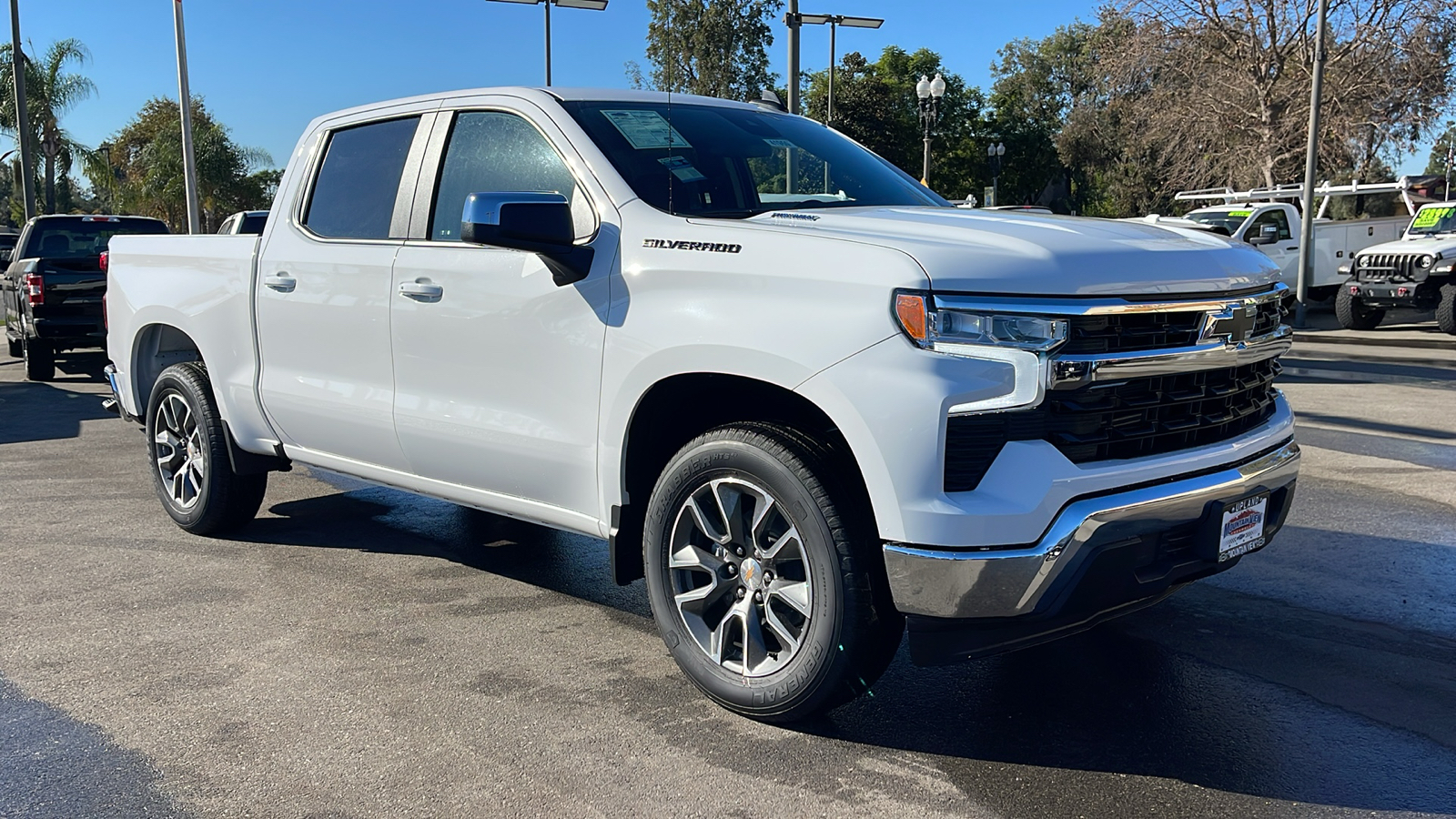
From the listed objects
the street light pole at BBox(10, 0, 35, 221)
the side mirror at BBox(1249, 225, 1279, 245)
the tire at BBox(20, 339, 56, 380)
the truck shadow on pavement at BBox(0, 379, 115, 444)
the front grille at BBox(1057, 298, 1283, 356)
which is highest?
the street light pole at BBox(10, 0, 35, 221)

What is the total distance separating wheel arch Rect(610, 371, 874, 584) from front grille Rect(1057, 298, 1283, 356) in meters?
0.67

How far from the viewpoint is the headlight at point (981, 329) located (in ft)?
9.87

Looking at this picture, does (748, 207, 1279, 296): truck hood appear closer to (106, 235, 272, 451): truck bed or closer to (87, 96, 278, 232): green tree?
(106, 235, 272, 451): truck bed

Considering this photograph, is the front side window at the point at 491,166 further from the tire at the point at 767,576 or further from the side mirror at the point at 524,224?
the tire at the point at 767,576

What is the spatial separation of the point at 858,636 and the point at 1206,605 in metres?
2.06

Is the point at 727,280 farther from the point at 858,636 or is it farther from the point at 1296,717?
the point at 1296,717

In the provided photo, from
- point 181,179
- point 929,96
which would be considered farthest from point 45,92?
point 929,96

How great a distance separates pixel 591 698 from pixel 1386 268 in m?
16.9

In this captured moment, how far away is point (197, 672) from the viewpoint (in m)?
4.03

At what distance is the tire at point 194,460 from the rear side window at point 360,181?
1.17 metres

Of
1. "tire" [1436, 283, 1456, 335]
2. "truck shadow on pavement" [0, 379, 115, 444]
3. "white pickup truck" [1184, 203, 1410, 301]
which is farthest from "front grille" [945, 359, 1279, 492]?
"white pickup truck" [1184, 203, 1410, 301]

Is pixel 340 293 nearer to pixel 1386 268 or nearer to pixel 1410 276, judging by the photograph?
pixel 1410 276

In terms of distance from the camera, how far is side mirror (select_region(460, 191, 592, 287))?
3.63m

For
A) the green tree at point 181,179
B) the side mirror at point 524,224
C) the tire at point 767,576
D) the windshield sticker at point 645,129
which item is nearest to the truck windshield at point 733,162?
the windshield sticker at point 645,129
